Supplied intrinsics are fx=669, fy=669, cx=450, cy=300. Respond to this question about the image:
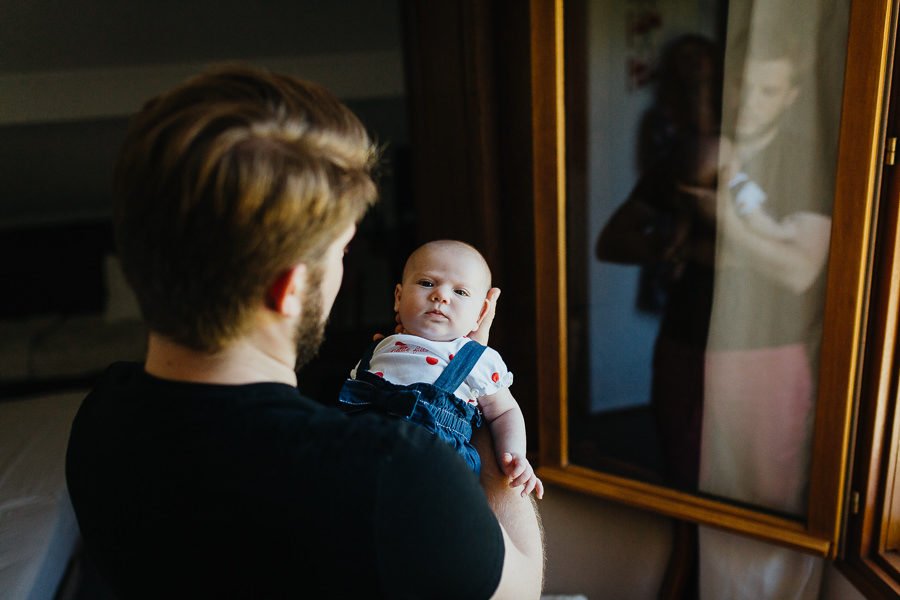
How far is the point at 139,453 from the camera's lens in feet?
1.91

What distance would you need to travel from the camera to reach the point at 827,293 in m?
1.31

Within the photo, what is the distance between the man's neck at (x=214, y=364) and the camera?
0.59 meters

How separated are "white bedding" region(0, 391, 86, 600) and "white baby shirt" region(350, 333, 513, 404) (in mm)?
1065

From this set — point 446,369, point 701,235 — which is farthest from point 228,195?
point 701,235

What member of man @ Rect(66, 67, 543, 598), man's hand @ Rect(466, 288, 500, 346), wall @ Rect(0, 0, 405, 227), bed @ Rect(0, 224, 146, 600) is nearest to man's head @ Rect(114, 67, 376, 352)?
man @ Rect(66, 67, 543, 598)

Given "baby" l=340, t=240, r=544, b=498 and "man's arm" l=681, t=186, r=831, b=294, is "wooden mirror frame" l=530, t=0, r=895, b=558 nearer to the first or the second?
"man's arm" l=681, t=186, r=831, b=294

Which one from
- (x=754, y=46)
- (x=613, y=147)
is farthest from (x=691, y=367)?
(x=754, y=46)

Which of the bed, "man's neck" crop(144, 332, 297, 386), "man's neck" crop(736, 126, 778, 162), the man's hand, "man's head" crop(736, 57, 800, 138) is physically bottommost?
the bed

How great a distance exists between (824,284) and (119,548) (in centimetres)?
136

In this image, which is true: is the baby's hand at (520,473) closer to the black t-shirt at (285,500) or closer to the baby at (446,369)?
the baby at (446,369)

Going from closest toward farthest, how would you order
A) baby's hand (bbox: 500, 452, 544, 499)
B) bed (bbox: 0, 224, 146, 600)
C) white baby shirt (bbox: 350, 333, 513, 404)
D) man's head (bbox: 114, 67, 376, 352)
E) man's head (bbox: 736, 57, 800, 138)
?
man's head (bbox: 114, 67, 376, 352) < baby's hand (bbox: 500, 452, 544, 499) < white baby shirt (bbox: 350, 333, 513, 404) < man's head (bbox: 736, 57, 800, 138) < bed (bbox: 0, 224, 146, 600)

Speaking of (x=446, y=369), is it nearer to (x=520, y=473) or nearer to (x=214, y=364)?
(x=520, y=473)

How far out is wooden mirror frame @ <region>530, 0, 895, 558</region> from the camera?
3.87 ft

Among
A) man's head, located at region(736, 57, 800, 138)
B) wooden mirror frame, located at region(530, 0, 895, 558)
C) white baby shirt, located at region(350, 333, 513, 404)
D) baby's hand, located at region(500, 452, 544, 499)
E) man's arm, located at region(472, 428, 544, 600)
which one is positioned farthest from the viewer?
man's head, located at region(736, 57, 800, 138)
